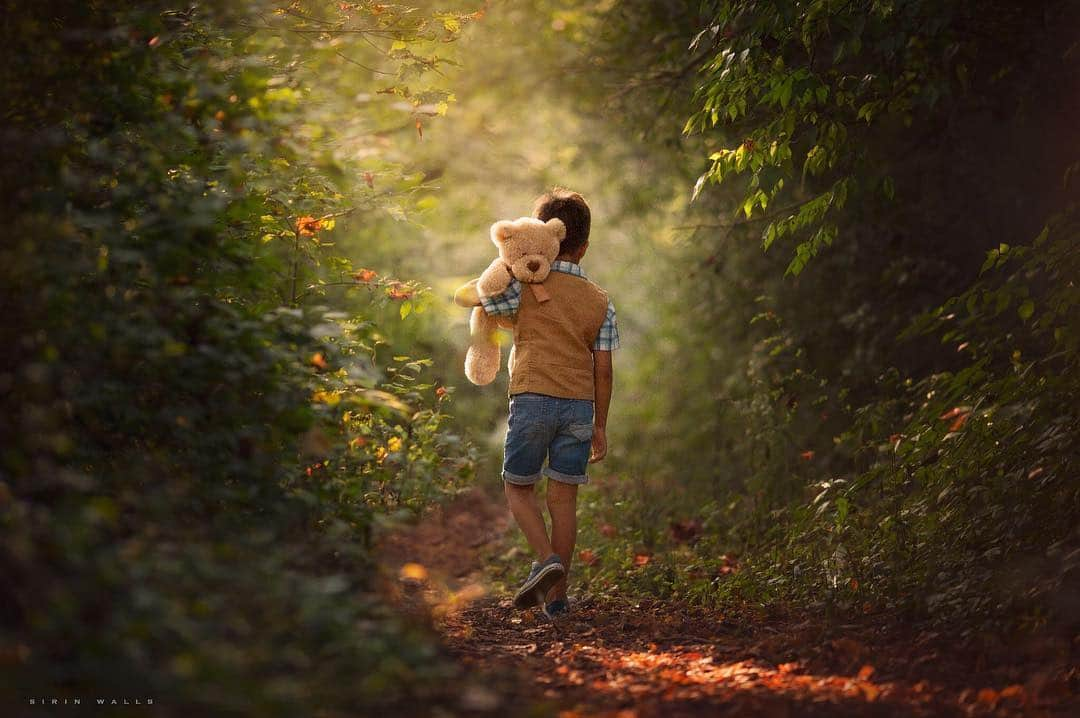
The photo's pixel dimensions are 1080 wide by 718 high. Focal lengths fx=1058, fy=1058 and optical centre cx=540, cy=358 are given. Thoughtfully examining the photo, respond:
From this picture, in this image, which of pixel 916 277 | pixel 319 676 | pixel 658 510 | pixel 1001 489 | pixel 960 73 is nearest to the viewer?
pixel 319 676

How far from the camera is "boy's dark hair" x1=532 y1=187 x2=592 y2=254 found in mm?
5191

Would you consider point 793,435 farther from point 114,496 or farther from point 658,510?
point 114,496

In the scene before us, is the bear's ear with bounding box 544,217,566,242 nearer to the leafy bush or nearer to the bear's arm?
the bear's arm

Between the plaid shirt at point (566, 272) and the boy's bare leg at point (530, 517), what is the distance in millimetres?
773

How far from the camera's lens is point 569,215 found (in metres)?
5.20

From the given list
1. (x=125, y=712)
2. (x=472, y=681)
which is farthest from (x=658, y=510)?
(x=125, y=712)

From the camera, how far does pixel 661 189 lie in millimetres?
9773

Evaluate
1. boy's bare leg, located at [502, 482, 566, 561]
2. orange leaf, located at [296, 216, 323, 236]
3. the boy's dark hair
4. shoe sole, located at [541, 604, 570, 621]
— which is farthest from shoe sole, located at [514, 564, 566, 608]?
orange leaf, located at [296, 216, 323, 236]

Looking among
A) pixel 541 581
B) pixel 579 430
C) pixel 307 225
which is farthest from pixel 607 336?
pixel 307 225

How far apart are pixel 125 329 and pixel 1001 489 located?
3.57 metres

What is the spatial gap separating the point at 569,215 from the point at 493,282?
586 millimetres

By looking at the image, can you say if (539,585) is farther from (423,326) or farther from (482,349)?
(423,326)

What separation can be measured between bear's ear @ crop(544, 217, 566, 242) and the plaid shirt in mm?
149

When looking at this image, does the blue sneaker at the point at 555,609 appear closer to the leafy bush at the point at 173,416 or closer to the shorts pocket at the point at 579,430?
the shorts pocket at the point at 579,430
